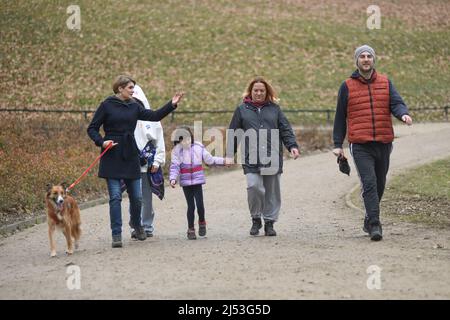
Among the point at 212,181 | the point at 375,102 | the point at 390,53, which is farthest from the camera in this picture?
the point at 390,53

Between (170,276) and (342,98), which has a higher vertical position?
(342,98)

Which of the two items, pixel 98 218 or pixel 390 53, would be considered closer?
pixel 98 218

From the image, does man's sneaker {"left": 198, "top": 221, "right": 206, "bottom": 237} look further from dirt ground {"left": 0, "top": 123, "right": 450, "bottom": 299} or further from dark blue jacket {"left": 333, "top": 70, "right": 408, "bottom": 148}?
dark blue jacket {"left": 333, "top": 70, "right": 408, "bottom": 148}

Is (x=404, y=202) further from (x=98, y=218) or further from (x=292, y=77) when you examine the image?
(x=292, y=77)

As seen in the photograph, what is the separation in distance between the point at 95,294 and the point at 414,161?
15.5m

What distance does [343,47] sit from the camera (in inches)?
2030

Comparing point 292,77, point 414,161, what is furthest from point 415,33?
point 414,161

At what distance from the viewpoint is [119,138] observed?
37.5 ft

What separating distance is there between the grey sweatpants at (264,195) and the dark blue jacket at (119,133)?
154cm

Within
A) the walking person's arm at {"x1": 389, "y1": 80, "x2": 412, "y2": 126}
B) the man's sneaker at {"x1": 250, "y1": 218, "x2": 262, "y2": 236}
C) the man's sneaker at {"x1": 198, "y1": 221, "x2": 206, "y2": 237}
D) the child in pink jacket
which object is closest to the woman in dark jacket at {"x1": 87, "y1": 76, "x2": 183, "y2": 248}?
the child in pink jacket

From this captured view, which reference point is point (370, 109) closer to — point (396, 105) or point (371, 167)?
point (396, 105)

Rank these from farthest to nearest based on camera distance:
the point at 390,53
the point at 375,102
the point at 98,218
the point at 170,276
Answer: the point at 390,53 < the point at 98,218 < the point at 375,102 < the point at 170,276

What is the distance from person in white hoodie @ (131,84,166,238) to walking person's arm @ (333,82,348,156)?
94.6 inches
